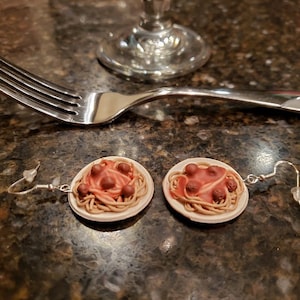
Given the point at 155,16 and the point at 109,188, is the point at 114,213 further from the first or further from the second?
the point at 155,16

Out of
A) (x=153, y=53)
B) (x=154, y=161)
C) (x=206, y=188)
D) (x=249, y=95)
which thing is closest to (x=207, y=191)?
(x=206, y=188)

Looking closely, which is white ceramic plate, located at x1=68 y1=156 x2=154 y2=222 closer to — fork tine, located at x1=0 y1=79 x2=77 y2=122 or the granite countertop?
the granite countertop

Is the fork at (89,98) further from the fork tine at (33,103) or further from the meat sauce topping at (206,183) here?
the meat sauce topping at (206,183)

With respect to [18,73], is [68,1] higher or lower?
lower

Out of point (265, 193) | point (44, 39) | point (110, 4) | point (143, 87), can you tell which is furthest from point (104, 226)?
point (110, 4)

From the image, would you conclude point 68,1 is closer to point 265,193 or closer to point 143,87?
point 143,87

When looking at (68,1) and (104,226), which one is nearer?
(104,226)
